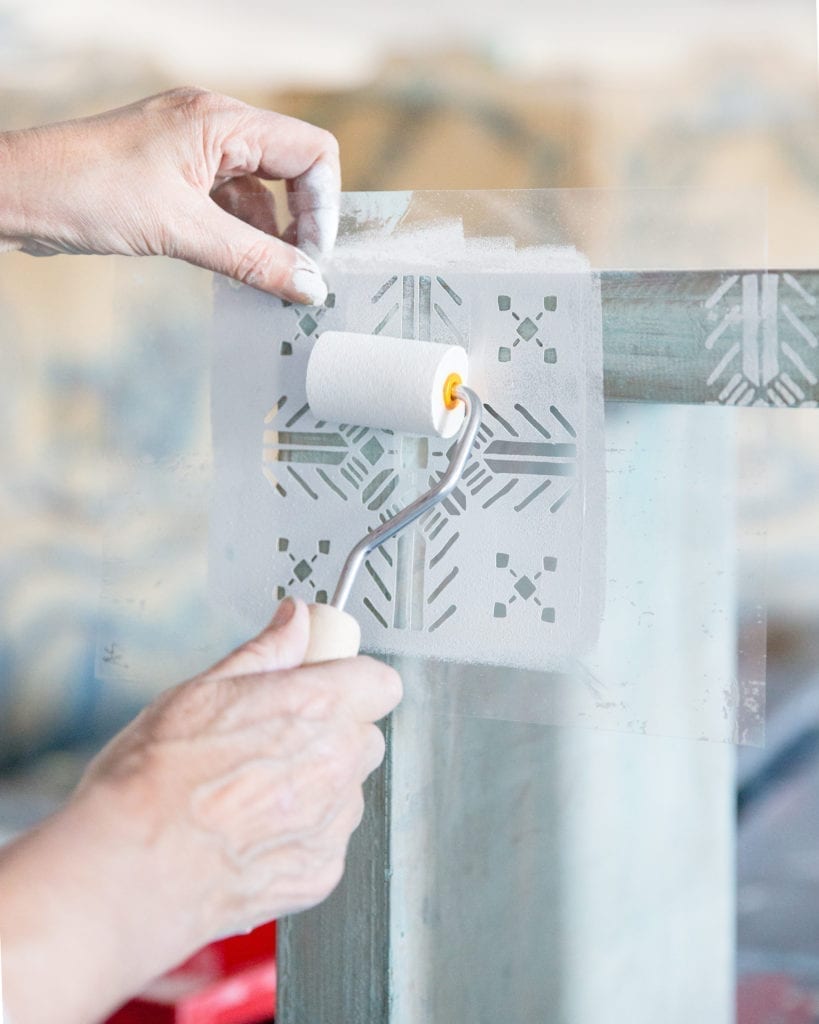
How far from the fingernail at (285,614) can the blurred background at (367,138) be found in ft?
0.56

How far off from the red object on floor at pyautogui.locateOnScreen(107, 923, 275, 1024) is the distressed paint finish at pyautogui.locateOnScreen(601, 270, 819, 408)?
803mm

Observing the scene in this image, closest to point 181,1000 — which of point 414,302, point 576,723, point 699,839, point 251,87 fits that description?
point 699,839

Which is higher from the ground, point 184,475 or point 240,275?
point 240,275

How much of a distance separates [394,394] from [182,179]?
0.19m

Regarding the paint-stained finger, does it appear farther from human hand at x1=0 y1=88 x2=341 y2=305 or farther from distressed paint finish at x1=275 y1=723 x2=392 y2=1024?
distressed paint finish at x1=275 y1=723 x2=392 y2=1024

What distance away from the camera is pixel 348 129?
76 centimetres

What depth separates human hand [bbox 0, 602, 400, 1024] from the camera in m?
0.35

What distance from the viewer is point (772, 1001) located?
4.06ft

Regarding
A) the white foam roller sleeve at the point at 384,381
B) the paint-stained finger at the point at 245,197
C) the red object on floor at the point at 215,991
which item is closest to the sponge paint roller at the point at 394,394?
the white foam roller sleeve at the point at 384,381

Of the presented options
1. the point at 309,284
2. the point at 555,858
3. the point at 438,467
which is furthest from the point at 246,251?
the point at 555,858

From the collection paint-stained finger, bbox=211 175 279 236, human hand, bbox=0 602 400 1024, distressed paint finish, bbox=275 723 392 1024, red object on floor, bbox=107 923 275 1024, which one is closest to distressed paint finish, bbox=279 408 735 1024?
distressed paint finish, bbox=275 723 392 1024

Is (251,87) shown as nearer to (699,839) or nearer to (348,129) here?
(348,129)

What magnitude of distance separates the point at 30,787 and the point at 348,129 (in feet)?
3.01

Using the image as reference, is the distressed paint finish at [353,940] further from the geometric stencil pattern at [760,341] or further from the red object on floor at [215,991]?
the red object on floor at [215,991]
